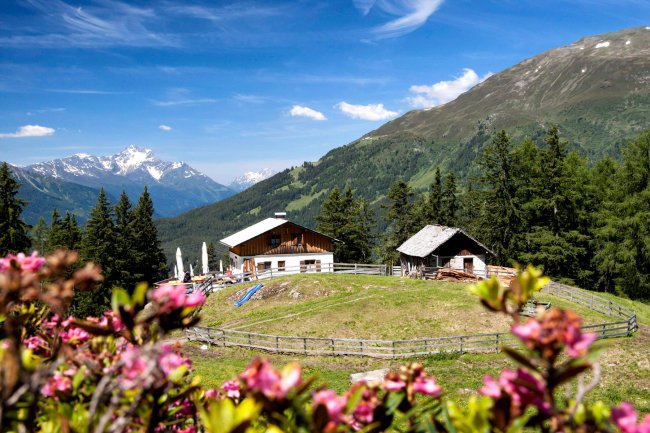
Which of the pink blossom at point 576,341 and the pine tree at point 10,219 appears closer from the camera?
the pink blossom at point 576,341

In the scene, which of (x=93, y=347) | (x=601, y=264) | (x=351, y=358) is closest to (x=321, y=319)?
(x=351, y=358)

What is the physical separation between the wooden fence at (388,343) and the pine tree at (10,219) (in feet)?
107

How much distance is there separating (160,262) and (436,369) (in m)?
56.0

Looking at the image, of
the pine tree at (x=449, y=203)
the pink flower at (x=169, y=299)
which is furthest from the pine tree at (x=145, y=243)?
the pink flower at (x=169, y=299)

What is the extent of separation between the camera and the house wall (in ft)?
161

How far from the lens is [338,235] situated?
6481cm

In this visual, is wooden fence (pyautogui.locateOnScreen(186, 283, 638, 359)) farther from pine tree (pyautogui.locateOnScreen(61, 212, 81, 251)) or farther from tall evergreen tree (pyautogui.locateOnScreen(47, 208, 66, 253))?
pine tree (pyautogui.locateOnScreen(61, 212, 81, 251))

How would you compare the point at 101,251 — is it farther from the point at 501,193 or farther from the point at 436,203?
the point at 501,193

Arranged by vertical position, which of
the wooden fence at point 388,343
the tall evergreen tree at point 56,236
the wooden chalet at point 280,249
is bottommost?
the wooden fence at point 388,343

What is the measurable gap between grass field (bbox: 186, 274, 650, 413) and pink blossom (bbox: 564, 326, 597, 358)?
12.9m

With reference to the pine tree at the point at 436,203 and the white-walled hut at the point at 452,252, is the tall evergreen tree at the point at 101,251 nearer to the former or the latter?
the white-walled hut at the point at 452,252

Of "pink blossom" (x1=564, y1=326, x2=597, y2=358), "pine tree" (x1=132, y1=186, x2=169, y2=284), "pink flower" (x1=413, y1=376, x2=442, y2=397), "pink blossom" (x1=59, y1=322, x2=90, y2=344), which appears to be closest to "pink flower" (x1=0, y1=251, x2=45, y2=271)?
"pink blossom" (x1=59, y1=322, x2=90, y2=344)

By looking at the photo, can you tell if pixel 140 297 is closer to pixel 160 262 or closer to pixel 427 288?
pixel 427 288

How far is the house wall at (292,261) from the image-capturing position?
49031 millimetres
